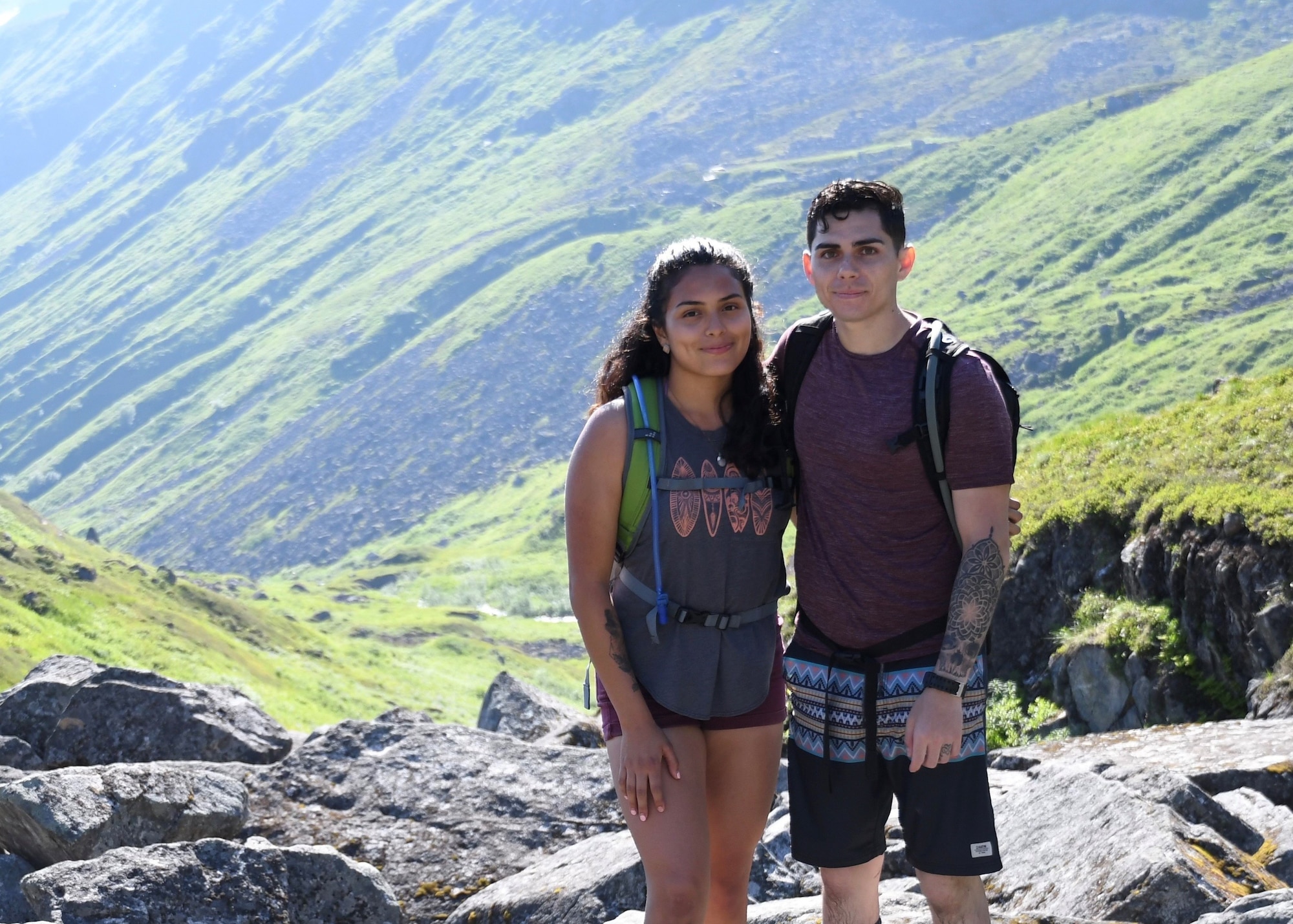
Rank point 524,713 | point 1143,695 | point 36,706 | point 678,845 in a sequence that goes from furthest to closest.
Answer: point 524,713
point 1143,695
point 36,706
point 678,845

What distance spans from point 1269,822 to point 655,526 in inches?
253

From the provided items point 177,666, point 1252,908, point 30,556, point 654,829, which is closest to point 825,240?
point 654,829

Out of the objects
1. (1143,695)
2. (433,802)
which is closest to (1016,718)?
(1143,695)

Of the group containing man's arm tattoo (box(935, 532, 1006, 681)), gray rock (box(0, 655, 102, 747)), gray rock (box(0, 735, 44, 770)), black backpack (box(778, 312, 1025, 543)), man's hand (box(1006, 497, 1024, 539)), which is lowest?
gray rock (box(0, 735, 44, 770))

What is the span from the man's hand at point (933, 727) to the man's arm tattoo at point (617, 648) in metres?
1.42

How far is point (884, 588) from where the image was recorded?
678 centimetres

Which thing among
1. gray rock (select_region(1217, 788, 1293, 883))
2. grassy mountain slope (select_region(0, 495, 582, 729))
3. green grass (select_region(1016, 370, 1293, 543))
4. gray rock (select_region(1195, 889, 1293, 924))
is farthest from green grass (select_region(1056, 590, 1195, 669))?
grassy mountain slope (select_region(0, 495, 582, 729))

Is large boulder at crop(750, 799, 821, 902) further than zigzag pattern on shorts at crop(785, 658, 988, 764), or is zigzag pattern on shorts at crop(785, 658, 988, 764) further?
large boulder at crop(750, 799, 821, 902)

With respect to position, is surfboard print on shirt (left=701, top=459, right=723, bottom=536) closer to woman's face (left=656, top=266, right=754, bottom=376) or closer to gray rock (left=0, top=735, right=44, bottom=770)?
woman's face (left=656, top=266, right=754, bottom=376)

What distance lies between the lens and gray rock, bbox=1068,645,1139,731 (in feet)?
51.8

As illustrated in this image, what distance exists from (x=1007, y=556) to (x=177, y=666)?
2597 inches

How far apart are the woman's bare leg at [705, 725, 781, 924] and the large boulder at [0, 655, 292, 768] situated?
9590 millimetres

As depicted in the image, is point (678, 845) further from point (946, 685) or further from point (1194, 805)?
point (1194, 805)

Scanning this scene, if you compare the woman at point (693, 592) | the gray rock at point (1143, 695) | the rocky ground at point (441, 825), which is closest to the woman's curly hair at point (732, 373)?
the woman at point (693, 592)
